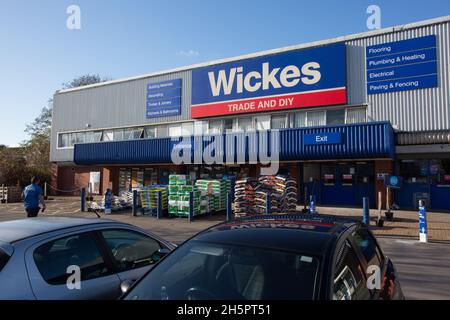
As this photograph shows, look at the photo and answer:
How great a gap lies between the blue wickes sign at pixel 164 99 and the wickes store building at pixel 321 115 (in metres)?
0.08

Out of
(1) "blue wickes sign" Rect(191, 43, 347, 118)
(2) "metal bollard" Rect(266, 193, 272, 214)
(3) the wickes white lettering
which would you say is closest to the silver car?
(2) "metal bollard" Rect(266, 193, 272, 214)

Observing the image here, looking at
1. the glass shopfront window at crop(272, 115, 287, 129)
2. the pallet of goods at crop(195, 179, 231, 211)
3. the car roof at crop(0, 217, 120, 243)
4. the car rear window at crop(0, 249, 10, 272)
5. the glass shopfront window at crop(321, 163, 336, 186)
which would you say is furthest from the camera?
the glass shopfront window at crop(272, 115, 287, 129)

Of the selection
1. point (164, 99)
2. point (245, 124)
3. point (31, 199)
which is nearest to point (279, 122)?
point (245, 124)

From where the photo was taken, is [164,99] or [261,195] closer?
[261,195]

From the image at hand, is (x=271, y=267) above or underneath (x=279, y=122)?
underneath

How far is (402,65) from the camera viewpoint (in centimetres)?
1856

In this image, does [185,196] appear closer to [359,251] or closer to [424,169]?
[424,169]

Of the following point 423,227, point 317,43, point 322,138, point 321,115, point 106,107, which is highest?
point 317,43

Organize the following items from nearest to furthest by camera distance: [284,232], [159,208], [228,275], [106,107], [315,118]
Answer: [228,275] → [284,232] → [159,208] → [315,118] → [106,107]

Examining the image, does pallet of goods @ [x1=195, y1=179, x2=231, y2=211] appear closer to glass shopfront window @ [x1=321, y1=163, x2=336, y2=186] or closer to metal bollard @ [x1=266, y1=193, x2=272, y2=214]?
metal bollard @ [x1=266, y1=193, x2=272, y2=214]

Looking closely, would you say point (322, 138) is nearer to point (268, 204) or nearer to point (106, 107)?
point (268, 204)

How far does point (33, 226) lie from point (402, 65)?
63.5 feet

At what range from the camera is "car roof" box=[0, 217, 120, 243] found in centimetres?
341

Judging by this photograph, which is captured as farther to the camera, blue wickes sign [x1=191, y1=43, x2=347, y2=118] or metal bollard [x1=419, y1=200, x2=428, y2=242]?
blue wickes sign [x1=191, y1=43, x2=347, y2=118]
